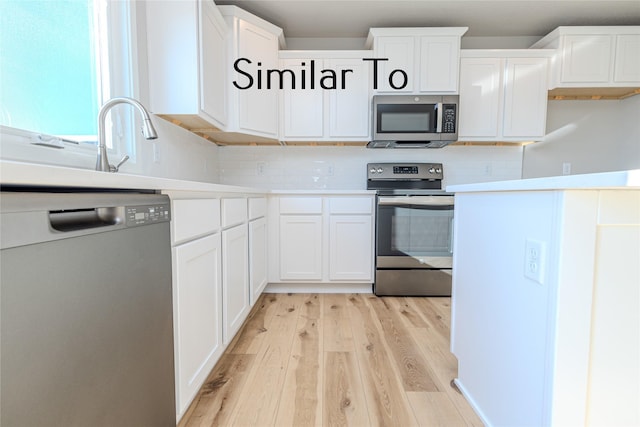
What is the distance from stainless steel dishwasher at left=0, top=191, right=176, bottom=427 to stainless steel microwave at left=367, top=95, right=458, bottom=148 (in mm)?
2131

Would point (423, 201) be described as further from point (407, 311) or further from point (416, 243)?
point (407, 311)

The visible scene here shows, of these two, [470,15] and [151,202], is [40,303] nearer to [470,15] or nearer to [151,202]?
[151,202]

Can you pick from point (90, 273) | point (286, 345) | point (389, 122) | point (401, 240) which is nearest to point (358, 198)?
point (401, 240)

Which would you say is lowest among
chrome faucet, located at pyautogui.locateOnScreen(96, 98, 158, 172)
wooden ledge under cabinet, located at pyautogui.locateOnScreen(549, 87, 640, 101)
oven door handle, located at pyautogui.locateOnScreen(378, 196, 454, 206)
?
oven door handle, located at pyautogui.locateOnScreen(378, 196, 454, 206)

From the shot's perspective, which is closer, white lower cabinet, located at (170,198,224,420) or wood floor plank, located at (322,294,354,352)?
white lower cabinet, located at (170,198,224,420)

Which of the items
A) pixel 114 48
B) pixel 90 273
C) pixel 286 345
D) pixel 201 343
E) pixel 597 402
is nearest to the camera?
pixel 90 273

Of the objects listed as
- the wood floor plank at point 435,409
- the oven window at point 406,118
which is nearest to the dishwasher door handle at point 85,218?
the wood floor plank at point 435,409

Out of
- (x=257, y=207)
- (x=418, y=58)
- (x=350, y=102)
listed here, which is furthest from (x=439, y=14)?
(x=257, y=207)

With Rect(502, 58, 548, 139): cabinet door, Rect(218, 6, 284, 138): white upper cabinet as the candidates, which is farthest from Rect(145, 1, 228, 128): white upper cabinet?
Rect(502, 58, 548, 139): cabinet door

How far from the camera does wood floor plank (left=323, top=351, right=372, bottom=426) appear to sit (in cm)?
110

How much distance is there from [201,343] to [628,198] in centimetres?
140

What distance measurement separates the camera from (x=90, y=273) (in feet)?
1.99

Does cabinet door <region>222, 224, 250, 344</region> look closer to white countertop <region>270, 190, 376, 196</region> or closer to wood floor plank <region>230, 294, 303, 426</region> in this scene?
wood floor plank <region>230, 294, 303, 426</region>

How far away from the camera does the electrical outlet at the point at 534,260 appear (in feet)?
2.51
